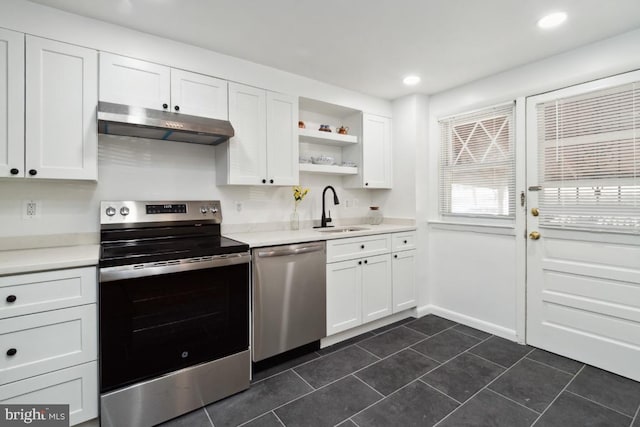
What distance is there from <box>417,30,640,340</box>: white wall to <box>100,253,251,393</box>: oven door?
2.19 meters

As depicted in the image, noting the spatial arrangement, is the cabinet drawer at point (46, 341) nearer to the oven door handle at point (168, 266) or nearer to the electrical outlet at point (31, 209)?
the oven door handle at point (168, 266)

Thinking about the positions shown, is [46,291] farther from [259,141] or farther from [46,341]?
[259,141]

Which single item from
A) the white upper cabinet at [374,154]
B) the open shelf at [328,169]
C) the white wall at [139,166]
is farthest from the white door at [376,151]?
the white wall at [139,166]

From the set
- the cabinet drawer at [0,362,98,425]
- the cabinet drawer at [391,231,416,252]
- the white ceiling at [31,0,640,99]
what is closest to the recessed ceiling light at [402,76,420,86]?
the white ceiling at [31,0,640,99]

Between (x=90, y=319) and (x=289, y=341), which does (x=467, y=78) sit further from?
(x=90, y=319)

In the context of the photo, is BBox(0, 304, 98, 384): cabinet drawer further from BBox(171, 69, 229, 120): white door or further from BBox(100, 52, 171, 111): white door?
BBox(171, 69, 229, 120): white door

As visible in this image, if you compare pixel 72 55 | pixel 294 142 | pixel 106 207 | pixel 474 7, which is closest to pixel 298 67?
pixel 294 142

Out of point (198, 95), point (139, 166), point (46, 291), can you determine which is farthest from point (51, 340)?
point (198, 95)

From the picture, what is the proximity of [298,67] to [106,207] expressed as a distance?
6.05 ft

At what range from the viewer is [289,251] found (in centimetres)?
238

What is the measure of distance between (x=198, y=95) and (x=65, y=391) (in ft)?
6.43

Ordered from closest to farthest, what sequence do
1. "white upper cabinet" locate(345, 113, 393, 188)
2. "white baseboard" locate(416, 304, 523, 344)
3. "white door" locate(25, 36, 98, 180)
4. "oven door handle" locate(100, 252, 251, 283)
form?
1. "oven door handle" locate(100, 252, 251, 283)
2. "white door" locate(25, 36, 98, 180)
3. "white baseboard" locate(416, 304, 523, 344)
4. "white upper cabinet" locate(345, 113, 393, 188)

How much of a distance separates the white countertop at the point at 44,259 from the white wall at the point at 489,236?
291 cm

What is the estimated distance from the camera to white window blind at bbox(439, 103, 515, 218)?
2896 mm
